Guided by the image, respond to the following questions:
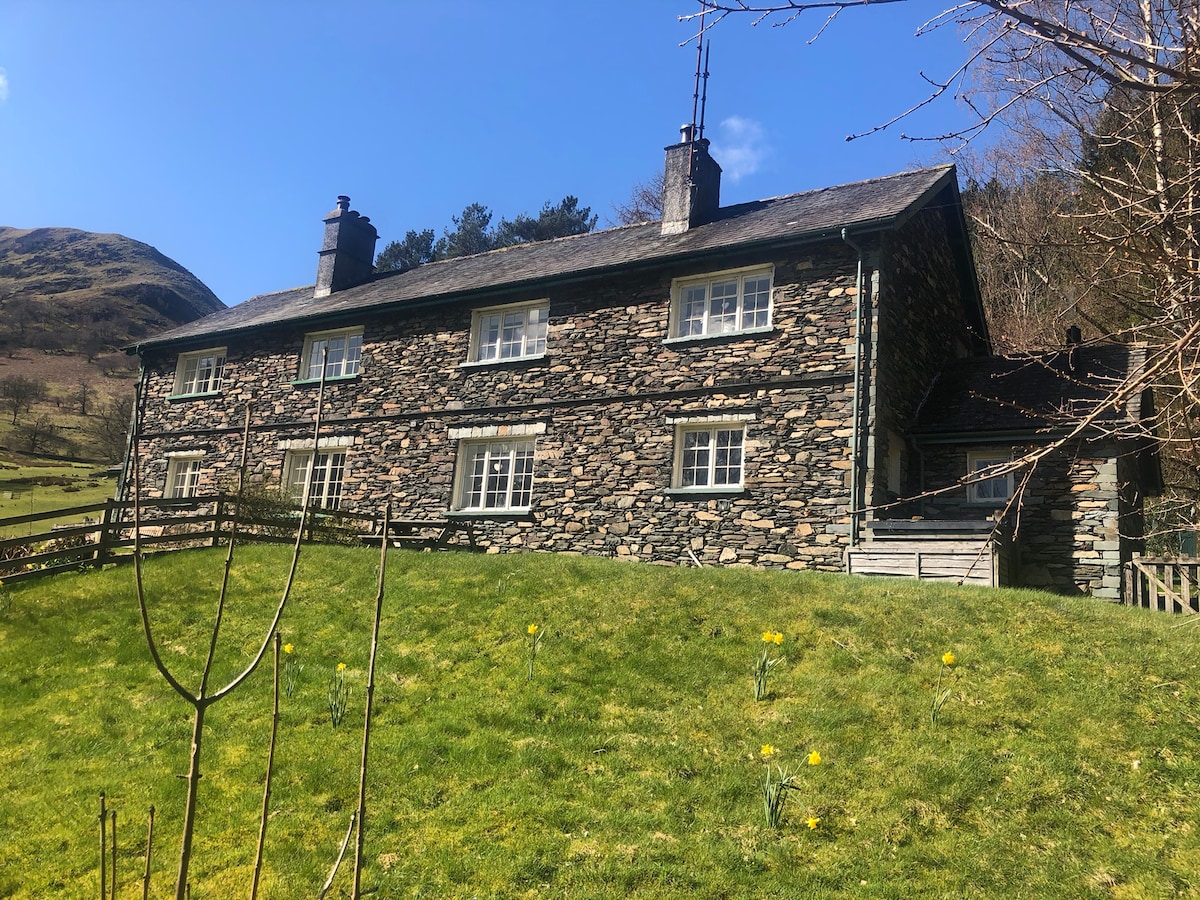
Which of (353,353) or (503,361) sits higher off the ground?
(353,353)

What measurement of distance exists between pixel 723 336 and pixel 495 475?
214 inches

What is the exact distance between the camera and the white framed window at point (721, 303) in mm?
15242

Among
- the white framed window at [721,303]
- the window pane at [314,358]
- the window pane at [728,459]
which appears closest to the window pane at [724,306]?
the white framed window at [721,303]

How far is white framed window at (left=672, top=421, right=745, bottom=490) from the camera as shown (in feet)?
48.5

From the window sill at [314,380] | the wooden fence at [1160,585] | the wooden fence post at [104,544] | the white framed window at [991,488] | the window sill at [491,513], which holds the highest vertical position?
the window sill at [314,380]

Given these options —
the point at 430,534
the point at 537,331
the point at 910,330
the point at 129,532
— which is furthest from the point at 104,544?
the point at 910,330

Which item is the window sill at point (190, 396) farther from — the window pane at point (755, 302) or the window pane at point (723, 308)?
the window pane at point (755, 302)

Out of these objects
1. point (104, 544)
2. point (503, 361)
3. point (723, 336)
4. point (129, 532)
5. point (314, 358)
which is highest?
point (314, 358)

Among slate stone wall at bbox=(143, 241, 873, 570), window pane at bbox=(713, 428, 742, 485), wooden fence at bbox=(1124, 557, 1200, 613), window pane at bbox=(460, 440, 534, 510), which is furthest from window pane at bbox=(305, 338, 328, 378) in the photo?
wooden fence at bbox=(1124, 557, 1200, 613)

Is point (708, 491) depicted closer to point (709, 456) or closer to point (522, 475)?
point (709, 456)

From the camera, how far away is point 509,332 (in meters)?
18.1

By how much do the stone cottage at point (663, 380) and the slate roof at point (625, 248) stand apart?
0.08m

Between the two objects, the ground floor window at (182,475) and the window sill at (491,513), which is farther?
the ground floor window at (182,475)

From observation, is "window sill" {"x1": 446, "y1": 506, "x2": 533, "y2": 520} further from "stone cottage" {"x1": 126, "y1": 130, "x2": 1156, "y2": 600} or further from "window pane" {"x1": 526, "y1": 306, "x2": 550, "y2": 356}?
"window pane" {"x1": 526, "y1": 306, "x2": 550, "y2": 356}
